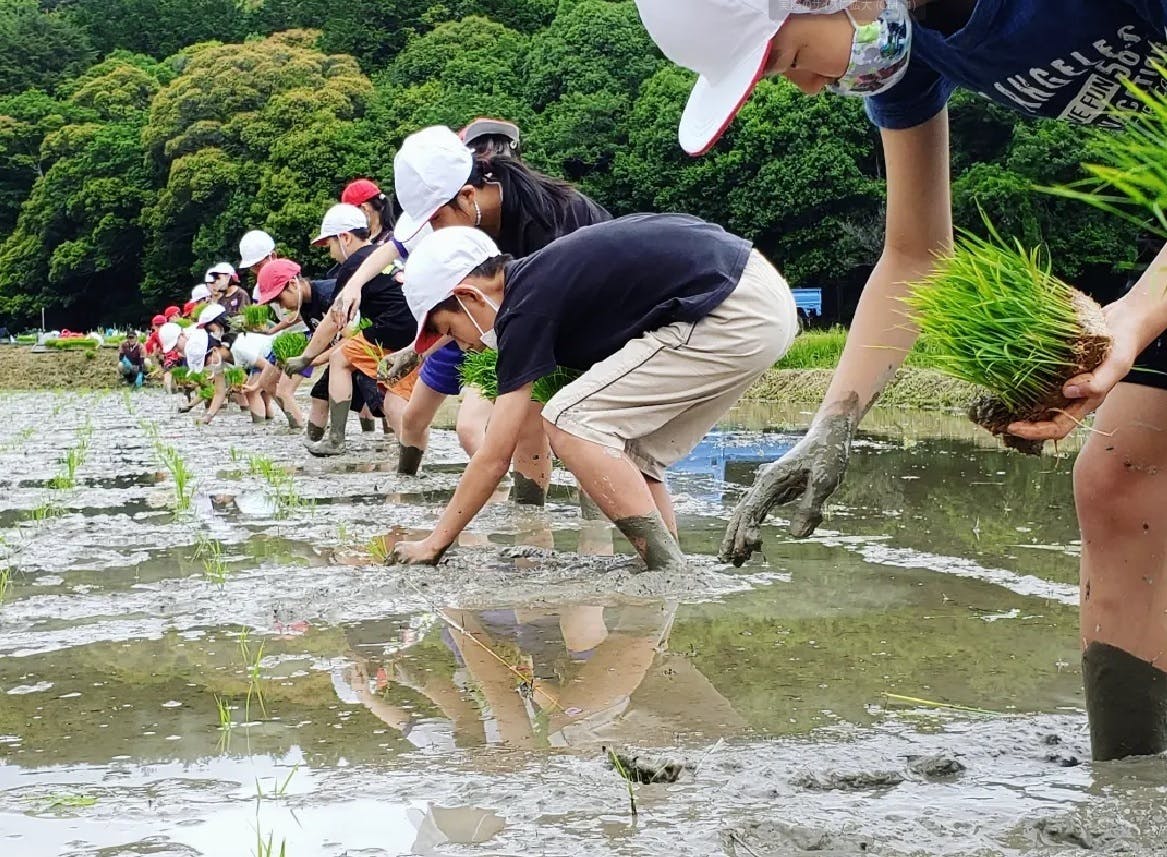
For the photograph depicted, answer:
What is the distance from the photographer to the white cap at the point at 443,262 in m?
4.28

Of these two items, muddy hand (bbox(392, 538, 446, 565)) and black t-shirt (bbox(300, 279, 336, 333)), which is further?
black t-shirt (bbox(300, 279, 336, 333))

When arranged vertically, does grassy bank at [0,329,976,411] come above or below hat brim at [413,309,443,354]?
below

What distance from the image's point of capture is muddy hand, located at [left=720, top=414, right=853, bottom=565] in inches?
94.3

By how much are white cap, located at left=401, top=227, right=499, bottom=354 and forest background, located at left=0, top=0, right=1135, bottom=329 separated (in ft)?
A: 51.0

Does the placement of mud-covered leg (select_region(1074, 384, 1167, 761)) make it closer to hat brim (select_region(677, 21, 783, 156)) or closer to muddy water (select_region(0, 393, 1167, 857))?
muddy water (select_region(0, 393, 1167, 857))

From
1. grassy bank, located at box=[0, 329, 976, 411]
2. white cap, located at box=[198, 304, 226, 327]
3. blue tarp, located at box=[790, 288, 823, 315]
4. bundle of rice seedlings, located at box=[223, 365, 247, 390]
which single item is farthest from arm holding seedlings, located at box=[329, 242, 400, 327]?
blue tarp, located at box=[790, 288, 823, 315]

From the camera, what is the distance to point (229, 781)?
2.22 meters

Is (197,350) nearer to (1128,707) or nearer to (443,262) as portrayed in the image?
(443,262)

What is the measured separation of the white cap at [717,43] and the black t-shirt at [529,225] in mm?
2917

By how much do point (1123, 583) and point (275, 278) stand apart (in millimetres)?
8406

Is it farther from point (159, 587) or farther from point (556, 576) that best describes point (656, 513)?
point (159, 587)

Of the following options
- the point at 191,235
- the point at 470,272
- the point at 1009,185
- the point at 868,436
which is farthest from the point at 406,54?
the point at 470,272

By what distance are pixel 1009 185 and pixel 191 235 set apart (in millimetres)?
29752

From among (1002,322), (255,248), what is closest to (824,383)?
(255,248)
